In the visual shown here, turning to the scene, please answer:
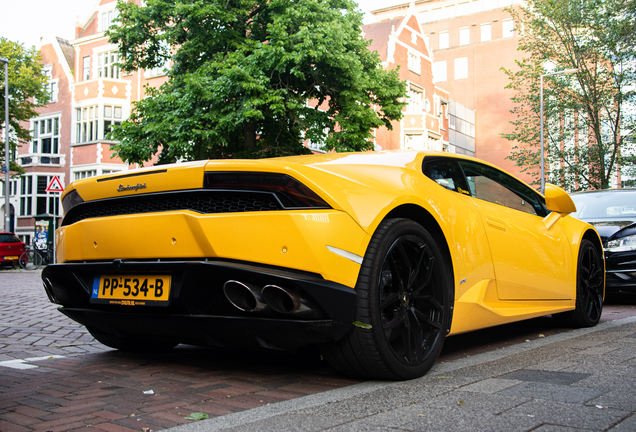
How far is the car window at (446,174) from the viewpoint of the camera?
3692 mm

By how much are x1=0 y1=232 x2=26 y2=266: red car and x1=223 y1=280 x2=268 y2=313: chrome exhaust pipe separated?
2283cm

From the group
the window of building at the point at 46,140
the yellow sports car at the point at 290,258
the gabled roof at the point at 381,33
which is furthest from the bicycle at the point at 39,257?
the gabled roof at the point at 381,33

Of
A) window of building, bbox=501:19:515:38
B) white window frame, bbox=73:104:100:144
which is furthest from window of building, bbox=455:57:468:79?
white window frame, bbox=73:104:100:144

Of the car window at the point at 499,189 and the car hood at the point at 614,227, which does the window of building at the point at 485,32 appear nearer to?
the car hood at the point at 614,227

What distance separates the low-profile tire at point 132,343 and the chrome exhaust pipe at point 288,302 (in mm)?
1548

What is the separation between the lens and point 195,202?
2.95 m

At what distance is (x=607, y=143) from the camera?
26.1m

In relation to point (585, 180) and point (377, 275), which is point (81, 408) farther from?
point (585, 180)

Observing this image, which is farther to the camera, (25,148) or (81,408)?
(25,148)

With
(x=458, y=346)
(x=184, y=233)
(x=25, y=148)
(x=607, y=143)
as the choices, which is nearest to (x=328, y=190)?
(x=184, y=233)

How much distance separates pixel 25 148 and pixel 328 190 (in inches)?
1558

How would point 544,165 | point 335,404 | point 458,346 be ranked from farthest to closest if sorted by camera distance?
1. point 544,165
2. point 458,346
3. point 335,404

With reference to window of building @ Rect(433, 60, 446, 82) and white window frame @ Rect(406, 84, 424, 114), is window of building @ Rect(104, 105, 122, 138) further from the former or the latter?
window of building @ Rect(433, 60, 446, 82)

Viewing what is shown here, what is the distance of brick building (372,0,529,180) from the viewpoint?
5584 centimetres
